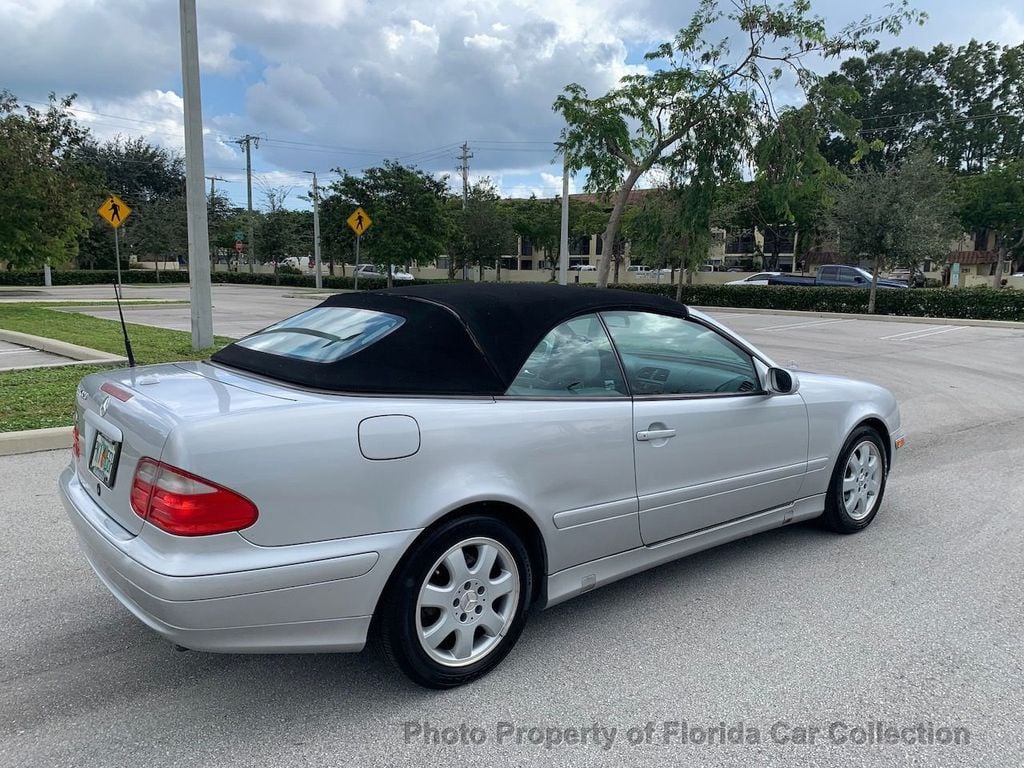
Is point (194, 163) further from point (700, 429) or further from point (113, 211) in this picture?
point (113, 211)

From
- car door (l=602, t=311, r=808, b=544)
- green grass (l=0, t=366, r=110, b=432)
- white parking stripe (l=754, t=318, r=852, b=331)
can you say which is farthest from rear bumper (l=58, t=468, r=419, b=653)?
white parking stripe (l=754, t=318, r=852, b=331)

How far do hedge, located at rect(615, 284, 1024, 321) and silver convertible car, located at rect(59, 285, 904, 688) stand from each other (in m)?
23.6

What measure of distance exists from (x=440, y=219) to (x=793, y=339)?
19391mm

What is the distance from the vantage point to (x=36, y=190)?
19781mm

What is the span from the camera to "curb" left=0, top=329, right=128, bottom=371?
9.87m

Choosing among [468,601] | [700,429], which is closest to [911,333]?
[700,429]

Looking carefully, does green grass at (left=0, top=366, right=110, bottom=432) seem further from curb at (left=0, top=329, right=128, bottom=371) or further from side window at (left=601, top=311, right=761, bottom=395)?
side window at (left=601, top=311, right=761, bottom=395)

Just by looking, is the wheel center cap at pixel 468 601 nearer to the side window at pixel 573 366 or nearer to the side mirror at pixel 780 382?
the side window at pixel 573 366

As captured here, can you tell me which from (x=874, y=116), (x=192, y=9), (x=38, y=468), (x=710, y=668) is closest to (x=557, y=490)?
(x=710, y=668)

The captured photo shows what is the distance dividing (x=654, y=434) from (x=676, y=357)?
23.7 inches

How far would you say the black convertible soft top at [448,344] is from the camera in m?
2.83

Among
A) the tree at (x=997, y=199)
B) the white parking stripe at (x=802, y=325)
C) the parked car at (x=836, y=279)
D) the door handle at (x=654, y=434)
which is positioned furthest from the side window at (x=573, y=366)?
the tree at (x=997, y=199)

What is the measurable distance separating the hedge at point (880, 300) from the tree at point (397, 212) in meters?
10.9

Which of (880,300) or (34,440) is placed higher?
(880,300)
